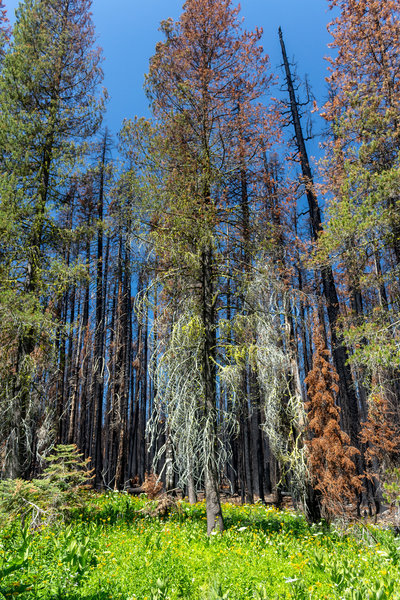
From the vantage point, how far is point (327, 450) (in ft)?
32.7

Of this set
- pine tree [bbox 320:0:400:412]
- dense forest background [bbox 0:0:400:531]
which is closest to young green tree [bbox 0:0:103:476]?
dense forest background [bbox 0:0:400:531]

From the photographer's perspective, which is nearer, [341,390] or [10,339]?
[10,339]

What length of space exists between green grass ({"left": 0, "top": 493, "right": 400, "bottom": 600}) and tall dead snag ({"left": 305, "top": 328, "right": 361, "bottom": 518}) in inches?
50.3

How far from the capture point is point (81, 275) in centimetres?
885

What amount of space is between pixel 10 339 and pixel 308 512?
8176 mm

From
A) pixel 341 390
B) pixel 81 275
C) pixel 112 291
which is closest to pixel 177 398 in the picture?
pixel 81 275

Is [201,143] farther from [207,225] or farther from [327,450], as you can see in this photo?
[327,450]

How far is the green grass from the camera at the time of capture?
3.54 metres

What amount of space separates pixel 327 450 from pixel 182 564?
20.3ft

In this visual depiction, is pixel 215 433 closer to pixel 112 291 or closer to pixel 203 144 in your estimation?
pixel 203 144

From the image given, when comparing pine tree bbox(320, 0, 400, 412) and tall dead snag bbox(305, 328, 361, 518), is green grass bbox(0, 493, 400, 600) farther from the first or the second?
pine tree bbox(320, 0, 400, 412)

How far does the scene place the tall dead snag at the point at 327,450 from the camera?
9.27 meters

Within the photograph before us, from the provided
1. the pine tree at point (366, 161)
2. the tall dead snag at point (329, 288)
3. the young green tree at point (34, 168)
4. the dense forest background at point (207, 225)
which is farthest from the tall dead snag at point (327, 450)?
the young green tree at point (34, 168)

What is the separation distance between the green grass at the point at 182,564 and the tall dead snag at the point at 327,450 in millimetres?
1279
